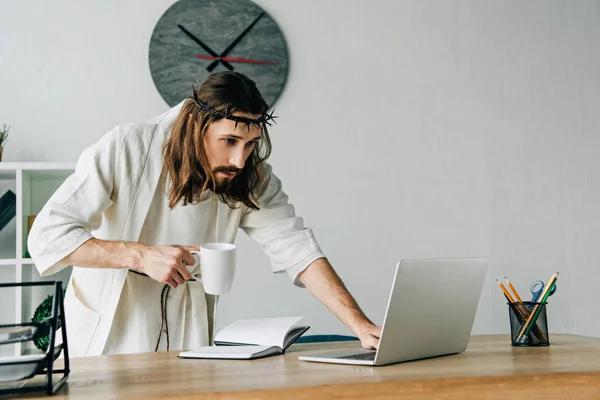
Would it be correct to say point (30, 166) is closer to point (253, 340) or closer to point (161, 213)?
point (161, 213)

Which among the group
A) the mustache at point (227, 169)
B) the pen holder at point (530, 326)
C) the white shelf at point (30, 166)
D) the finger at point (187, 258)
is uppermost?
the mustache at point (227, 169)

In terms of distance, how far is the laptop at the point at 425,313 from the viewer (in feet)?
4.04

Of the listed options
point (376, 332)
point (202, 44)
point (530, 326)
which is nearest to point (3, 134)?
point (202, 44)

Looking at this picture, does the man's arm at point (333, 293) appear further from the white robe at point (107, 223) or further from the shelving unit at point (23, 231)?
the shelving unit at point (23, 231)

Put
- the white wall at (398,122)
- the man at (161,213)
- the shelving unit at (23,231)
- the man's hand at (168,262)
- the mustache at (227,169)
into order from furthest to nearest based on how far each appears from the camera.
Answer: the white wall at (398,122)
the shelving unit at (23,231)
the mustache at (227,169)
the man at (161,213)
the man's hand at (168,262)

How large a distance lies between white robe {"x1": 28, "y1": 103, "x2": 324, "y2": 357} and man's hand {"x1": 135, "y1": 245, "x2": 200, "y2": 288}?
221 mm

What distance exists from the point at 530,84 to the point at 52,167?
87.6 inches

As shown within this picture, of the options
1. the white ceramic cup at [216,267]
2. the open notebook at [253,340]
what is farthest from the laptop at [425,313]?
the white ceramic cup at [216,267]

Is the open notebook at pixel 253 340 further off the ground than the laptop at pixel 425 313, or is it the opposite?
the laptop at pixel 425 313

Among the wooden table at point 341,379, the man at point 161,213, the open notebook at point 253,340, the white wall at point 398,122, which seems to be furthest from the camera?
the white wall at point 398,122

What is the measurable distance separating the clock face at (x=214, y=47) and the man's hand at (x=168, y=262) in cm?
151

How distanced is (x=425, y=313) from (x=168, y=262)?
58cm

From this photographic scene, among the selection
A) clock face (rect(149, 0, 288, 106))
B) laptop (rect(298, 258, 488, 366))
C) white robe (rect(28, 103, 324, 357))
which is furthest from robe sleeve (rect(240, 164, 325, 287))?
clock face (rect(149, 0, 288, 106))

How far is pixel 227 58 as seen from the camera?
10.1 feet
